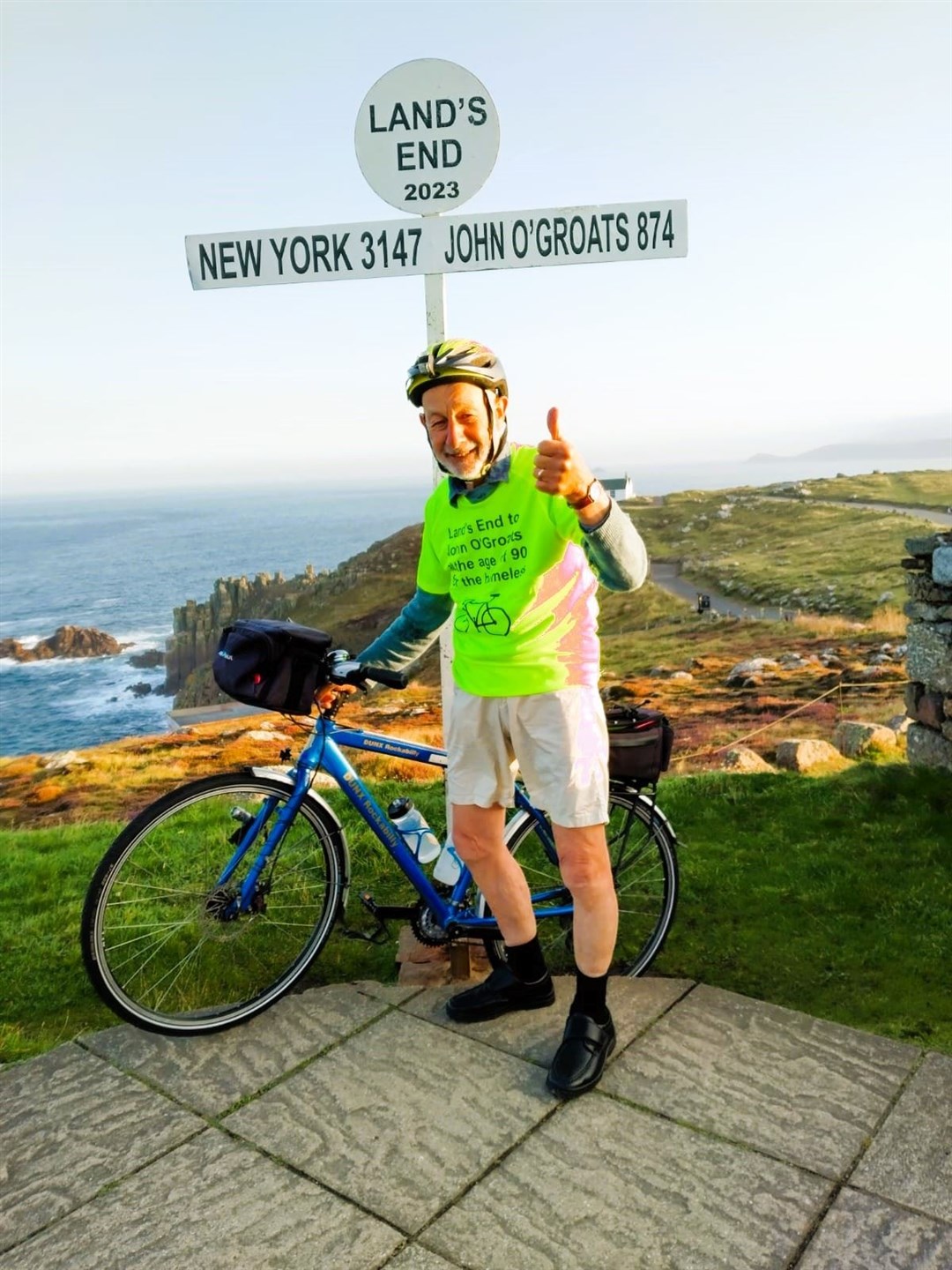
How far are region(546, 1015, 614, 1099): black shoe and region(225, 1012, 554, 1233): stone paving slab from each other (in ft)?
0.22

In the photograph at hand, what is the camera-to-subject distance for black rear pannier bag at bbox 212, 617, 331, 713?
341cm

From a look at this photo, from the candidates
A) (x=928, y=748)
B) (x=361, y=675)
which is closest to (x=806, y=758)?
(x=928, y=748)

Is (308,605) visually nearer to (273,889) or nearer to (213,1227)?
(273,889)

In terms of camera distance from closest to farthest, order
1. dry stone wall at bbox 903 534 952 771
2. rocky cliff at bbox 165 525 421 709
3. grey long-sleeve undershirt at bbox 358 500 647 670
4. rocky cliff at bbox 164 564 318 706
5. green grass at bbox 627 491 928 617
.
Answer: grey long-sleeve undershirt at bbox 358 500 647 670
dry stone wall at bbox 903 534 952 771
green grass at bbox 627 491 928 617
rocky cliff at bbox 165 525 421 709
rocky cliff at bbox 164 564 318 706

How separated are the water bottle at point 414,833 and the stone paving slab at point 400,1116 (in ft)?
Answer: 2.09

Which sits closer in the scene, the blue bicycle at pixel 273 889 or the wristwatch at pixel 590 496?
the wristwatch at pixel 590 496

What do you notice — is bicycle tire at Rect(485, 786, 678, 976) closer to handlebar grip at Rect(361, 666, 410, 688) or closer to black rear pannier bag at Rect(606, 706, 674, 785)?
black rear pannier bag at Rect(606, 706, 674, 785)

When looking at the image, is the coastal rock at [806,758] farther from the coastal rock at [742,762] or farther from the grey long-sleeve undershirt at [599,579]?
the grey long-sleeve undershirt at [599,579]

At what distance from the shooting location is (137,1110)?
3059 millimetres

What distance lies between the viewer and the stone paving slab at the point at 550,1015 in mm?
3359

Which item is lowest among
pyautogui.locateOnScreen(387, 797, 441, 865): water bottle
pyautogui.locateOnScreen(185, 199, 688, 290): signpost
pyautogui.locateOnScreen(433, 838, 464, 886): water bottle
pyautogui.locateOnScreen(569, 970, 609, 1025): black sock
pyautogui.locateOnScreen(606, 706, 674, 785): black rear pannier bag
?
pyautogui.locateOnScreen(569, 970, 609, 1025): black sock

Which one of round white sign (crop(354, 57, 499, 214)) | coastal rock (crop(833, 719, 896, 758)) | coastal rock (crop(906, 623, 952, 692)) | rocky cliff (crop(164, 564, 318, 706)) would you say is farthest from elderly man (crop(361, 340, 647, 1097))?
rocky cliff (crop(164, 564, 318, 706))

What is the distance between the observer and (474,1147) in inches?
111

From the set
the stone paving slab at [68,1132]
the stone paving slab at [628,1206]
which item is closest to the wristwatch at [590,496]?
the stone paving slab at [628,1206]
